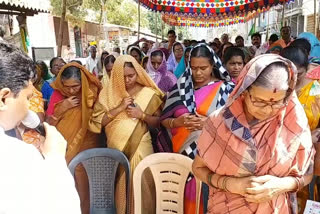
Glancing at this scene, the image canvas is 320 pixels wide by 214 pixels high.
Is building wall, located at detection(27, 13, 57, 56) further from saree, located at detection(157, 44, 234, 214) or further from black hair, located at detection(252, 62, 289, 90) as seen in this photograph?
black hair, located at detection(252, 62, 289, 90)

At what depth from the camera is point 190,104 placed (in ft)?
7.48

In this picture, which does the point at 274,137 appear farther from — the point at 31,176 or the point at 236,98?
the point at 31,176

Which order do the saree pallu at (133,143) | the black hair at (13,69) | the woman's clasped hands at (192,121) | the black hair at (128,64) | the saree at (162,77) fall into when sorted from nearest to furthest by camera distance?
the black hair at (13,69), the woman's clasped hands at (192,121), the saree pallu at (133,143), the black hair at (128,64), the saree at (162,77)

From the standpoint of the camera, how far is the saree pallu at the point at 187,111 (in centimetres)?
219

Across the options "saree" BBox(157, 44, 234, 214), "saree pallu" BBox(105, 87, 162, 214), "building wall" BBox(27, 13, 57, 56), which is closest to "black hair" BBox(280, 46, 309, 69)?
"saree" BBox(157, 44, 234, 214)

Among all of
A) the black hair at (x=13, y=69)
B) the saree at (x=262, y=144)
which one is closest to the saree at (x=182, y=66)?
the saree at (x=262, y=144)

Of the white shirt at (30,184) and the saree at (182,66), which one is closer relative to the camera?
the white shirt at (30,184)

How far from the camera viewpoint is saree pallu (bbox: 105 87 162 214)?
243 centimetres

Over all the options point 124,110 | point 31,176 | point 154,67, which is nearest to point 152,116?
point 124,110

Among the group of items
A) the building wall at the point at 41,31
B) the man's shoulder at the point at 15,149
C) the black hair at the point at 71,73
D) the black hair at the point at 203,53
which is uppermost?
the building wall at the point at 41,31

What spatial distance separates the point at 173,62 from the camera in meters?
5.21

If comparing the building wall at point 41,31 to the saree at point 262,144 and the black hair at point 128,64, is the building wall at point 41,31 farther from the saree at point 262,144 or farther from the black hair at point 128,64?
the saree at point 262,144

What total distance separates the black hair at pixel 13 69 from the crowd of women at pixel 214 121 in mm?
905

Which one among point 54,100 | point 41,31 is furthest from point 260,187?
point 41,31
